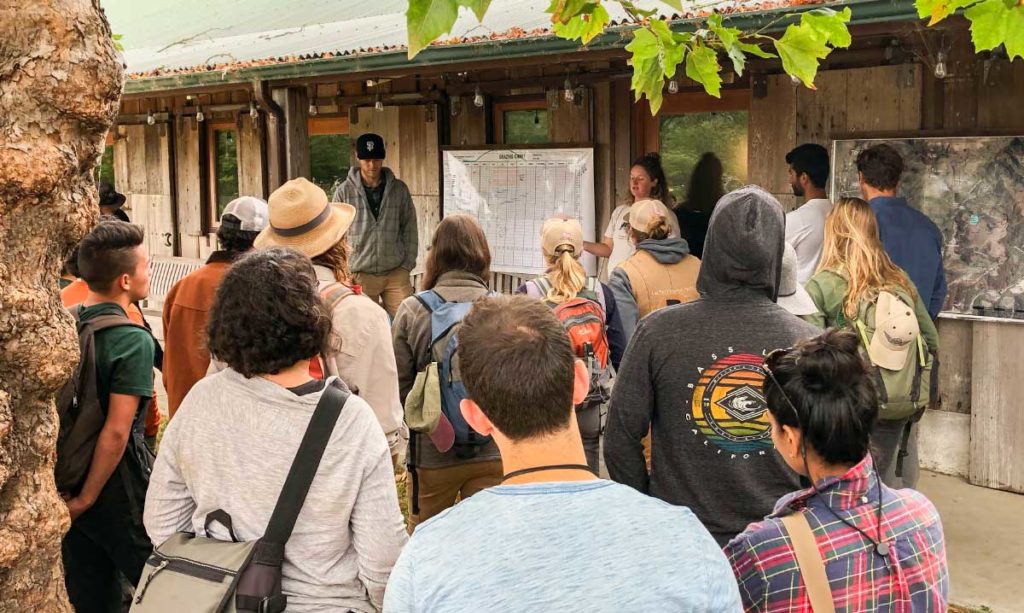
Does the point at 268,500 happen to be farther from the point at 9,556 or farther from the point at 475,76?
the point at 475,76

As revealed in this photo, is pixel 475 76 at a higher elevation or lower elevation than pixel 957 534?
higher

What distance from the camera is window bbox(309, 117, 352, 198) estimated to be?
35.4 ft

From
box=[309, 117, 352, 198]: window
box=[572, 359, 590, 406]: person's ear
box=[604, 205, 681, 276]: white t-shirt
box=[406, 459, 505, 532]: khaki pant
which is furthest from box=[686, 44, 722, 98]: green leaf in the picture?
box=[309, 117, 352, 198]: window

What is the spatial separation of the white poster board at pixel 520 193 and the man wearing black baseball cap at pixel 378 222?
0.56m

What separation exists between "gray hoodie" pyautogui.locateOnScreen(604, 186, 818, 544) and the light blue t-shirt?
1.30 meters

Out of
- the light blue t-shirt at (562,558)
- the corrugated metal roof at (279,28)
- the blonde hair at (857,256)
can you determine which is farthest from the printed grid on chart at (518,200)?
the light blue t-shirt at (562,558)

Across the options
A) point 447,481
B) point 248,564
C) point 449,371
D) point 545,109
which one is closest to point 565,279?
point 449,371

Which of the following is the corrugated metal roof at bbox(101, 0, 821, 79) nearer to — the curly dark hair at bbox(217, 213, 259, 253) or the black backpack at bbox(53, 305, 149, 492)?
the curly dark hair at bbox(217, 213, 259, 253)

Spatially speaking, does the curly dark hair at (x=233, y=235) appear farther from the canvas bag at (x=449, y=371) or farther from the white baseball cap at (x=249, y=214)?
the canvas bag at (x=449, y=371)

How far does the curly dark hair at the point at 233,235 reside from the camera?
428 cm

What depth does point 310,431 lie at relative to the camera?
2391 mm

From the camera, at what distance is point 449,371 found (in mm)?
4016

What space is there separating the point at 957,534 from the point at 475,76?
5.45 metres

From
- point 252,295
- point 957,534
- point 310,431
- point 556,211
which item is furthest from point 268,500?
point 556,211
